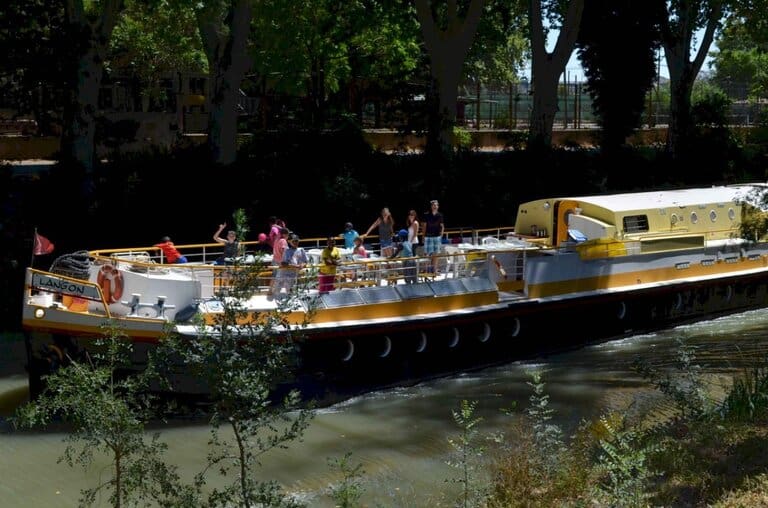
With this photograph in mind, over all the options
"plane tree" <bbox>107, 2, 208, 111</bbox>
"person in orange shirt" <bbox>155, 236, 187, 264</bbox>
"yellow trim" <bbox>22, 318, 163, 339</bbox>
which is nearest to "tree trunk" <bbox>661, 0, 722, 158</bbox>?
"plane tree" <bbox>107, 2, 208, 111</bbox>

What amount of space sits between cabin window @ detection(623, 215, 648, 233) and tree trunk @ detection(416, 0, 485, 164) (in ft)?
33.5

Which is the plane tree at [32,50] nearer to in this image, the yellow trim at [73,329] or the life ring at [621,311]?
the yellow trim at [73,329]

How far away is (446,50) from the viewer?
3497 centimetres

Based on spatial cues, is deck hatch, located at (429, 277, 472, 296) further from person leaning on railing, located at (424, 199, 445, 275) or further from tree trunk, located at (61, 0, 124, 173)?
tree trunk, located at (61, 0, 124, 173)

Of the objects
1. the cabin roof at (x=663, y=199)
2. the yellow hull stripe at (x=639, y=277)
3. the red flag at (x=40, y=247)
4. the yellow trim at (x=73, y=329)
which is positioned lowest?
the yellow hull stripe at (x=639, y=277)

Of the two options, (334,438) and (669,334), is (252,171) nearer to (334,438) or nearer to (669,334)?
(669,334)

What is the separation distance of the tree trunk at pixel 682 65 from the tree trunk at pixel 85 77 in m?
23.2

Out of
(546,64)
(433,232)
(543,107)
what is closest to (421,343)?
(433,232)

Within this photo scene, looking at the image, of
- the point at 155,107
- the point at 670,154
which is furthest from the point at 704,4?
the point at 155,107

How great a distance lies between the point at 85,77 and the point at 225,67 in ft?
12.4

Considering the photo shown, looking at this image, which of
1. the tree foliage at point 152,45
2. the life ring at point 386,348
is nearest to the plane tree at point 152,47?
the tree foliage at point 152,45

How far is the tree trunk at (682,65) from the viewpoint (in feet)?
148

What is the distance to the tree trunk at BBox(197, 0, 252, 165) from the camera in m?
31.0

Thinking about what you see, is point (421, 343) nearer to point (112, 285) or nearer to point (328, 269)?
point (328, 269)
